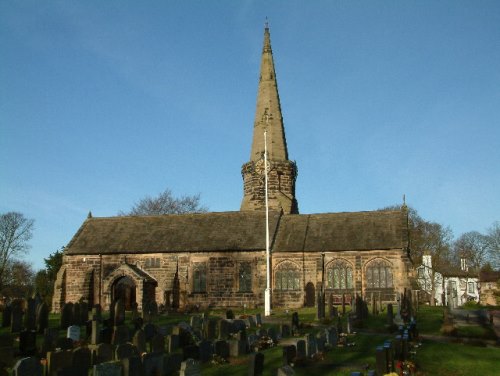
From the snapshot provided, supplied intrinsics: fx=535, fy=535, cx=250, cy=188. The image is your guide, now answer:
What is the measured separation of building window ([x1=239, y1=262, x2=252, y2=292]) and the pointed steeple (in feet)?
35.0

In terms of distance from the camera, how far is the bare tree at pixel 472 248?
219 feet

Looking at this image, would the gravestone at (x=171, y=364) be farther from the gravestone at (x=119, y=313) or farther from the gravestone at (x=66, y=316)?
the gravestone at (x=66, y=316)

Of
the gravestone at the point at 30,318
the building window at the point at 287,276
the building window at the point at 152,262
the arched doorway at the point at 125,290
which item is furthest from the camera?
the building window at the point at 152,262

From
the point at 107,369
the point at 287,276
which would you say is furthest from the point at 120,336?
the point at 287,276

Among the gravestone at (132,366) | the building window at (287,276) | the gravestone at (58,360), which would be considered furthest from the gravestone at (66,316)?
the building window at (287,276)

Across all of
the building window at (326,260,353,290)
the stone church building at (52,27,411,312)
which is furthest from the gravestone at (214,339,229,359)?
the building window at (326,260,353,290)

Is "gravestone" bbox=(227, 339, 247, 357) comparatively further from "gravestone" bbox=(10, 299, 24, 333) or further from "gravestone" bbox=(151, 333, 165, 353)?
"gravestone" bbox=(10, 299, 24, 333)

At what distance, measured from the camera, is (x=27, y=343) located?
15875 millimetres

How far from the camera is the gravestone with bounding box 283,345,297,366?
13.6 metres

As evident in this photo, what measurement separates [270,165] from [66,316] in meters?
23.3

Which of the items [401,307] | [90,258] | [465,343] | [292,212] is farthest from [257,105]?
[465,343]

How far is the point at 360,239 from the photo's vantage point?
116 ft

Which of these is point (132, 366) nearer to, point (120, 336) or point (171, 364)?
point (171, 364)

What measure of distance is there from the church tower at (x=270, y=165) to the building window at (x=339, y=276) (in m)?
7.22
